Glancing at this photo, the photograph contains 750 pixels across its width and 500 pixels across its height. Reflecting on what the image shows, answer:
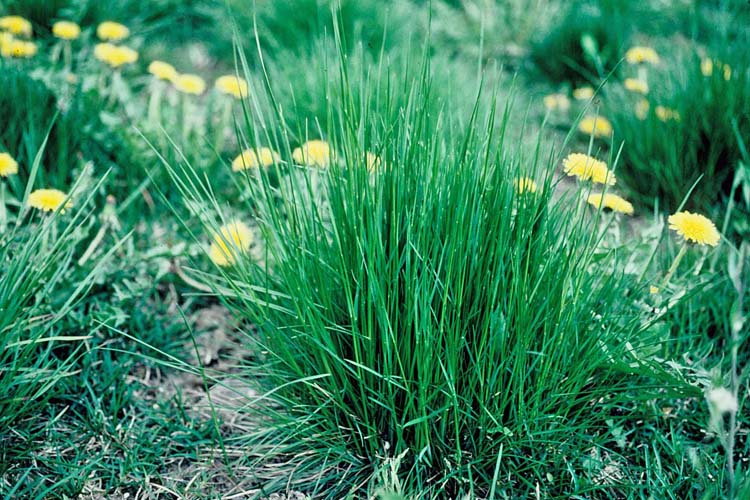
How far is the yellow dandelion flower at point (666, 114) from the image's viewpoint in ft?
8.12

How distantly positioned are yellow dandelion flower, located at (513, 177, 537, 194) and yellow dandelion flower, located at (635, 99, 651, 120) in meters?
1.40

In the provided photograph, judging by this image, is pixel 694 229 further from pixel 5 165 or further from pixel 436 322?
pixel 5 165

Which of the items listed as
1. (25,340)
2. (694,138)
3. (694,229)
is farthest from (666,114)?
(25,340)

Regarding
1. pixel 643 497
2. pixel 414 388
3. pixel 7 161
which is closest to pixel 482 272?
pixel 414 388

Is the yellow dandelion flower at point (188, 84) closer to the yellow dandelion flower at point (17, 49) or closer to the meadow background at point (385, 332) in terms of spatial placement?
the meadow background at point (385, 332)

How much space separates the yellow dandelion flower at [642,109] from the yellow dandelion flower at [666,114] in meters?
0.05

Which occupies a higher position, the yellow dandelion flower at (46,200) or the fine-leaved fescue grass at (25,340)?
the yellow dandelion flower at (46,200)

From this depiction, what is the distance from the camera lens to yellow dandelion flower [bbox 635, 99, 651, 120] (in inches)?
104

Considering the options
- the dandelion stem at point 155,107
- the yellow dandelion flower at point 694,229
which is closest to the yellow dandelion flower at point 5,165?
the dandelion stem at point 155,107

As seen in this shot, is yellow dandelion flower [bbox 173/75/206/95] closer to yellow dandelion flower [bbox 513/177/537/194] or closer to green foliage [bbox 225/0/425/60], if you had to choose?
green foliage [bbox 225/0/425/60]

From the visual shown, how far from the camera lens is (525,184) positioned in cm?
136

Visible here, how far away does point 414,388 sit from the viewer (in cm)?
141

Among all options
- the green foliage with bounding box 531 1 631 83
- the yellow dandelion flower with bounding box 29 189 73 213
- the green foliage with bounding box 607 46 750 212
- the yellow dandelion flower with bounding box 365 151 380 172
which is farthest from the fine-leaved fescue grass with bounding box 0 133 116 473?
the green foliage with bounding box 531 1 631 83

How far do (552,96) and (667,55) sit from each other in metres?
0.60
